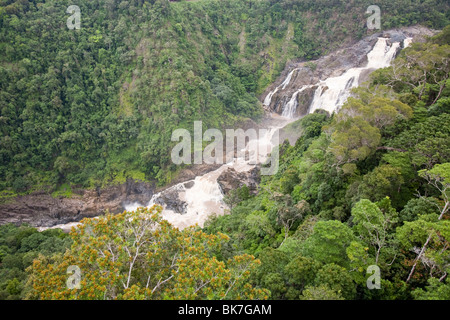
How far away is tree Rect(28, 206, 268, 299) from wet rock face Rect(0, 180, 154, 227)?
97.7 feet

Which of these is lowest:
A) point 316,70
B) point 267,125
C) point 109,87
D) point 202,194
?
point 202,194

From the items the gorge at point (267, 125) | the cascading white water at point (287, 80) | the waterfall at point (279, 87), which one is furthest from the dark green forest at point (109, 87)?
the cascading white water at point (287, 80)

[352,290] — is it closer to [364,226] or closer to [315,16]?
[364,226]

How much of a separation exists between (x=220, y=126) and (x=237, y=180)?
12.6 m

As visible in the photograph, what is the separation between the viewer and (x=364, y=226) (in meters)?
13.2

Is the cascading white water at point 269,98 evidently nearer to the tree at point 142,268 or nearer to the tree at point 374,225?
the tree at point 374,225

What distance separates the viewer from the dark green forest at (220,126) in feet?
36.1

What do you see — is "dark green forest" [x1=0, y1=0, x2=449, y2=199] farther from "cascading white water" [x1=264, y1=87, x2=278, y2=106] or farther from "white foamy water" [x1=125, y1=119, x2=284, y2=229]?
"white foamy water" [x1=125, y1=119, x2=284, y2=229]

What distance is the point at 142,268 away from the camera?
1131 centimetres

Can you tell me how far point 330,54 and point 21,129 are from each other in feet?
176

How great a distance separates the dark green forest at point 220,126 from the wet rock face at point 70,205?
5.47ft

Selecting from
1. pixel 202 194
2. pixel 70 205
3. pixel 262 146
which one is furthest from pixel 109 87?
pixel 262 146

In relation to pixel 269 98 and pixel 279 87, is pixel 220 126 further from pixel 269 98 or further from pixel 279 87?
pixel 279 87
